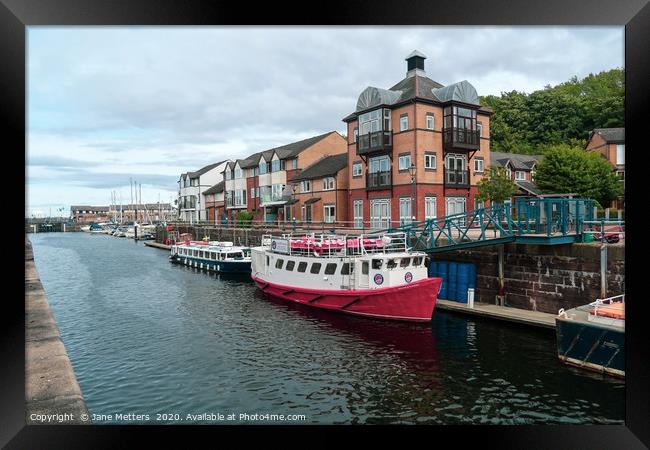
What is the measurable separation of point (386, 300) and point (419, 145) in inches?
628

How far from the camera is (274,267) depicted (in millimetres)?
28109

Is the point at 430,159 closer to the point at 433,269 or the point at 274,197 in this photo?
Answer: the point at 433,269

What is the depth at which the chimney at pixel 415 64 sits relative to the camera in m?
37.3

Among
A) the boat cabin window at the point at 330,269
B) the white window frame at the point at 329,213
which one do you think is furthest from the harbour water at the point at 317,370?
the white window frame at the point at 329,213

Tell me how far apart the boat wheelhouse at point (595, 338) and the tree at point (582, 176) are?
87.9ft

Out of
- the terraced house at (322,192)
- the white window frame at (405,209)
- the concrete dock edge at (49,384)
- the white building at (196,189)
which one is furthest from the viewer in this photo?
the white building at (196,189)

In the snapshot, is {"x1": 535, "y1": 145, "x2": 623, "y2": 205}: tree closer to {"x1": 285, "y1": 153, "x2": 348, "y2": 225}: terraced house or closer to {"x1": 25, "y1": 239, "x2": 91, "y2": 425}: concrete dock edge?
{"x1": 285, "y1": 153, "x2": 348, "y2": 225}: terraced house

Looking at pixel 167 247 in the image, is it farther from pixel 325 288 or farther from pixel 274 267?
pixel 325 288

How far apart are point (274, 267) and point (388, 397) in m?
16.4

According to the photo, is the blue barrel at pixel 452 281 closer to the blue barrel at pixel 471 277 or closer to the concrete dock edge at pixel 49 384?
the blue barrel at pixel 471 277

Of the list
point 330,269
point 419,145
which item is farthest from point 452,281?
point 419,145

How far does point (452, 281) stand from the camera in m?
23.5

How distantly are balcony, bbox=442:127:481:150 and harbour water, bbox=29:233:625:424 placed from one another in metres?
16.7

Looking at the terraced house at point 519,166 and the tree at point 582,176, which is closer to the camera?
the tree at point 582,176
